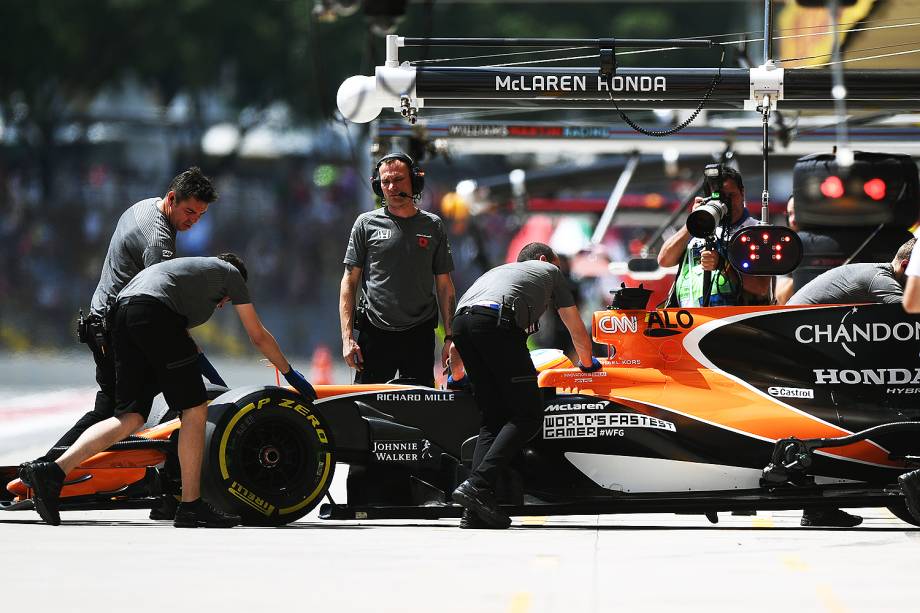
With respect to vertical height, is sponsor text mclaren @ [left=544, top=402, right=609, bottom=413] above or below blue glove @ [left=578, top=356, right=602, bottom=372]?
below

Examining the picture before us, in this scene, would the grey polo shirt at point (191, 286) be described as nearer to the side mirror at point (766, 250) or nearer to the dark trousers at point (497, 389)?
the dark trousers at point (497, 389)

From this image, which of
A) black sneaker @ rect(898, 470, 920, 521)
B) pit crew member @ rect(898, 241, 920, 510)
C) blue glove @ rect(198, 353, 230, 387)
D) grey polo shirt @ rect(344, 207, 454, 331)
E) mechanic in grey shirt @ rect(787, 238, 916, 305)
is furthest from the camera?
grey polo shirt @ rect(344, 207, 454, 331)

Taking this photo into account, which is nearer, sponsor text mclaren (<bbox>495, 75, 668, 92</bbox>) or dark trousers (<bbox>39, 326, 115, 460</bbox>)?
dark trousers (<bbox>39, 326, 115, 460</bbox>)

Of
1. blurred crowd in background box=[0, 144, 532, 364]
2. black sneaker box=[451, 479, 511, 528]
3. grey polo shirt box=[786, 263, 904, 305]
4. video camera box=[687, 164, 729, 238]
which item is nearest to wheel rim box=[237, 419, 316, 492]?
black sneaker box=[451, 479, 511, 528]

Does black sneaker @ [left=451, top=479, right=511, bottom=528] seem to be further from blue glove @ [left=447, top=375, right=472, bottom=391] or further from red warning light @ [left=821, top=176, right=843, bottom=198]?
red warning light @ [left=821, top=176, right=843, bottom=198]

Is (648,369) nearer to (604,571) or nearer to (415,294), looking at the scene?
(415,294)

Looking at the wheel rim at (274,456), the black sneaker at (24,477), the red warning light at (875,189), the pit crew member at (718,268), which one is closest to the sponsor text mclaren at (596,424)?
the pit crew member at (718,268)

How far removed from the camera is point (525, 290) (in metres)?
8.09

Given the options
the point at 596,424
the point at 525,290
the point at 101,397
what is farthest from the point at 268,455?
the point at 596,424

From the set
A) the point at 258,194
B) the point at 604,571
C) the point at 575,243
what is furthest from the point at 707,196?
the point at 258,194

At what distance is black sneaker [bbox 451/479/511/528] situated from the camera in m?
7.89

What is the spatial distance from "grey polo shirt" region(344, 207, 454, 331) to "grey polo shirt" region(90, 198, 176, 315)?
101 cm

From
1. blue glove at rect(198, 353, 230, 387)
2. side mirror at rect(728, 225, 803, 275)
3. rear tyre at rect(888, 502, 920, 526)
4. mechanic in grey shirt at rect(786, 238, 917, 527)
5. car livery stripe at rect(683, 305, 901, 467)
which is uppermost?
side mirror at rect(728, 225, 803, 275)

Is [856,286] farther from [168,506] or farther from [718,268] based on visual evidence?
[168,506]
